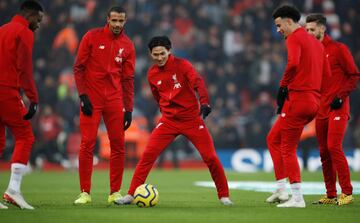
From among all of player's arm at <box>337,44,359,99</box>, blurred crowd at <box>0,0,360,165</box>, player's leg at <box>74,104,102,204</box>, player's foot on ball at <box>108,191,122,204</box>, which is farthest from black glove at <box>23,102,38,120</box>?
blurred crowd at <box>0,0,360,165</box>

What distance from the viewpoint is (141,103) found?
23.9m

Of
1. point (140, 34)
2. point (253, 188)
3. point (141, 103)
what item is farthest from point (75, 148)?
point (253, 188)

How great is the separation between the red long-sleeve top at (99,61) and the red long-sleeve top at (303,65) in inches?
99.2

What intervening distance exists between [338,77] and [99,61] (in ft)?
10.9

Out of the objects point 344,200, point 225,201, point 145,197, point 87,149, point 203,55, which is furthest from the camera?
point 203,55

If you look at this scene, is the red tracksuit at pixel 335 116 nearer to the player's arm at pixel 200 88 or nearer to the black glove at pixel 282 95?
the black glove at pixel 282 95

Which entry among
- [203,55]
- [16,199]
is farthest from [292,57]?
[203,55]

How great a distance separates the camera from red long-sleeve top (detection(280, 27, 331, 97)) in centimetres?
948

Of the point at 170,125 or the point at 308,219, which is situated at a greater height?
the point at 170,125

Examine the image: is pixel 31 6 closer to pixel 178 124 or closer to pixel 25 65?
pixel 25 65

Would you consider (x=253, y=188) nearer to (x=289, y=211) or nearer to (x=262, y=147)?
(x=289, y=211)

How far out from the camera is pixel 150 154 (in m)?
10.2

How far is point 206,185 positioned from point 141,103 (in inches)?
331

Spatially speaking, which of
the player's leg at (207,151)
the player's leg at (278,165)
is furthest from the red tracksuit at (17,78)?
the player's leg at (278,165)
